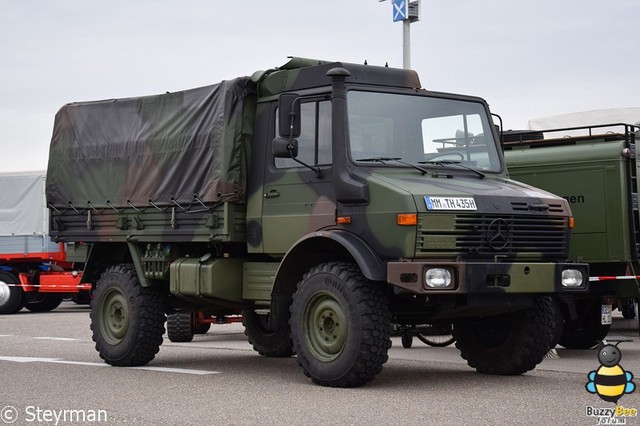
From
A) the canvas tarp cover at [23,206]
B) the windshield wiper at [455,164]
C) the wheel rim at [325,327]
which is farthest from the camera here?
the canvas tarp cover at [23,206]

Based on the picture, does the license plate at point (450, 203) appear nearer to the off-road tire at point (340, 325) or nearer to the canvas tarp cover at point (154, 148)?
the off-road tire at point (340, 325)

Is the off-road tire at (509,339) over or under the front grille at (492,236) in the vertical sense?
under

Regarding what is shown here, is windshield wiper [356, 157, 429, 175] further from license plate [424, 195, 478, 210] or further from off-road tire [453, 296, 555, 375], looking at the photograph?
off-road tire [453, 296, 555, 375]

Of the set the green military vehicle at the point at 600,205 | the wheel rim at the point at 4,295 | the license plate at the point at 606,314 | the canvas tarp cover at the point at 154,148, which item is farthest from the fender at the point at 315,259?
the wheel rim at the point at 4,295

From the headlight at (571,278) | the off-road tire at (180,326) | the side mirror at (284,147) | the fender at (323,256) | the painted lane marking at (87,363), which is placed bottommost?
the painted lane marking at (87,363)

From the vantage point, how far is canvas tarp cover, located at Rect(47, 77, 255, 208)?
12523mm

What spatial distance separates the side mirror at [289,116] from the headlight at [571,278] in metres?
2.86

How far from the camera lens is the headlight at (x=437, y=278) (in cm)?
1034

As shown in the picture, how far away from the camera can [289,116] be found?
439 inches

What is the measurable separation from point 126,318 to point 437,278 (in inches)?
183

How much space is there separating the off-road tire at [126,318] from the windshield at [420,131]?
366cm

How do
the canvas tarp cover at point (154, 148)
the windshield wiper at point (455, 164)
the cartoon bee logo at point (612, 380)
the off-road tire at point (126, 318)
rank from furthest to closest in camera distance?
1. the off-road tire at point (126, 318)
2. the canvas tarp cover at point (154, 148)
3. the windshield wiper at point (455, 164)
4. the cartoon bee logo at point (612, 380)

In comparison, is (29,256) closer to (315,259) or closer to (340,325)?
→ (315,259)

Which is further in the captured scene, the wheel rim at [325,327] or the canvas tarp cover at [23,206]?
the canvas tarp cover at [23,206]
